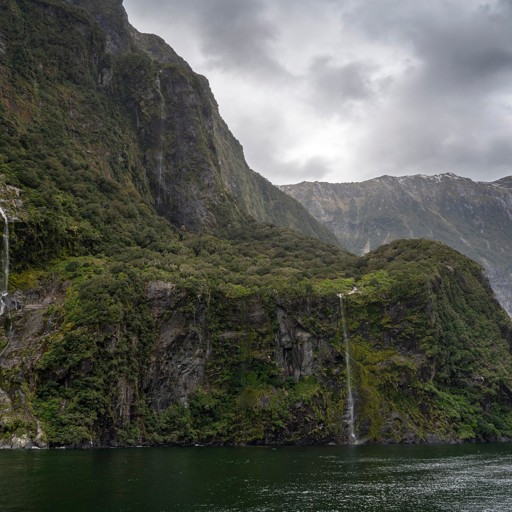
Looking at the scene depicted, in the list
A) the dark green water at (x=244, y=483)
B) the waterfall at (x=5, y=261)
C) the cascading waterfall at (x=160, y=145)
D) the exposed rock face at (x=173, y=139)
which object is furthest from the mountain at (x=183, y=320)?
the dark green water at (x=244, y=483)

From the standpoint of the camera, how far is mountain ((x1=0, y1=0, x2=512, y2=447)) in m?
83.2

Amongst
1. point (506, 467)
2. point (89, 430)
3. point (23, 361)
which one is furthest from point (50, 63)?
point (506, 467)

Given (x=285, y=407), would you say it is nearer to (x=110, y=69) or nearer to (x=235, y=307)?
(x=235, y=307)

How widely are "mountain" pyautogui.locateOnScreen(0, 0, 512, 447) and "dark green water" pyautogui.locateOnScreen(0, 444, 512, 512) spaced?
18.7 metres

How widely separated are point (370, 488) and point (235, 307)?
63213 millimetres

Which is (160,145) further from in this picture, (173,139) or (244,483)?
(244,483)

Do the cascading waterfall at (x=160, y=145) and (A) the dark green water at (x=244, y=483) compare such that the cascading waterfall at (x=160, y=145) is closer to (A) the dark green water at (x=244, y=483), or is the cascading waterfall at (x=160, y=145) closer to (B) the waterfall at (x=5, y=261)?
(B) the waterfall at (x=5, y=261)

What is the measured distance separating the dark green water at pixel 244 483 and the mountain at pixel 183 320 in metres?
18.7

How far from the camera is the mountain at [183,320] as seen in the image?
83250 mm

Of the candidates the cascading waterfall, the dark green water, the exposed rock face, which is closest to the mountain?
the cascading waterfall

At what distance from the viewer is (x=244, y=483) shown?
152 feet

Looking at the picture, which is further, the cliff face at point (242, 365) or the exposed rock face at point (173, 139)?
the exposed rock face at point (173, 139)

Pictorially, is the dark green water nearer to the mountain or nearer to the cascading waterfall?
the mountain

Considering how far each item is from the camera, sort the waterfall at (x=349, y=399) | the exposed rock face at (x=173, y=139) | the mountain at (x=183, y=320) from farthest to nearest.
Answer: the exposed rock face at (x=173, y=139)
the waterfall at (x=349, y=399)
the mountain at (x=183, y=320)
